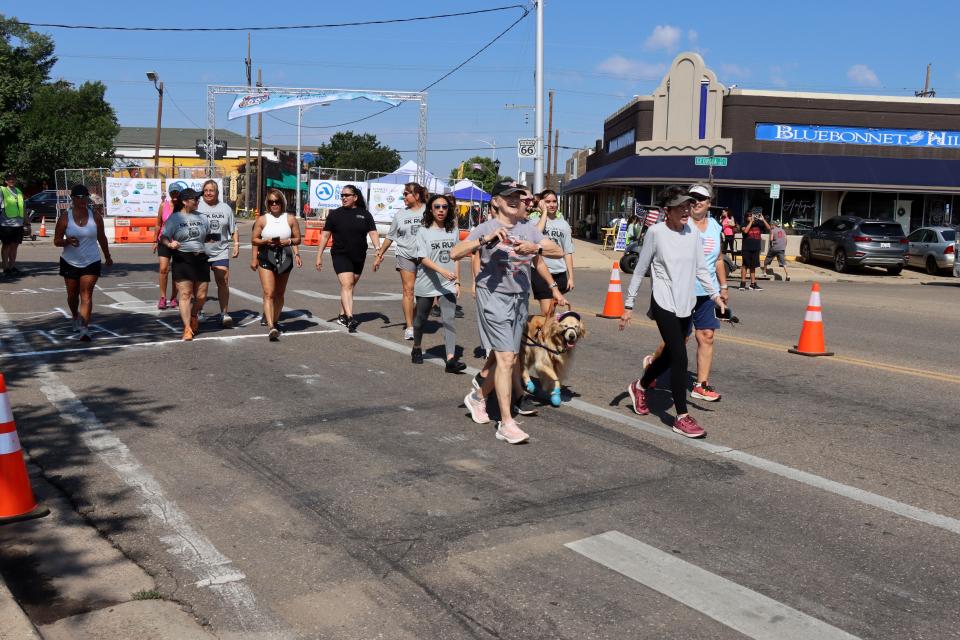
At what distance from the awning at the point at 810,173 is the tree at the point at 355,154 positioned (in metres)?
78.8

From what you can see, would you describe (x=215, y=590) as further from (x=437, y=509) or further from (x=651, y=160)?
(x=651, y=160)

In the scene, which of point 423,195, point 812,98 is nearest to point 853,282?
point 812,98

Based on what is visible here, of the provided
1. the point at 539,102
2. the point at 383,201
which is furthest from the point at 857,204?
the point at 383,201

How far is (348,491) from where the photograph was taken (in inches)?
206

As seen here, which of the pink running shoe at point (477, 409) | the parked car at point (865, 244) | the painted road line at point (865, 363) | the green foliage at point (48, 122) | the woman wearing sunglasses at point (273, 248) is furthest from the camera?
the green foliage at point (48, 122)

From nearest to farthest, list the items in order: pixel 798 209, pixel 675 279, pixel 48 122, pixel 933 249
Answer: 1. pixel 675 279
2. pixel 933 249
3. pixel 798 209
4. pixel 48 122

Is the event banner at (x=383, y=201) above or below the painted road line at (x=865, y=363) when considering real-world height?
above

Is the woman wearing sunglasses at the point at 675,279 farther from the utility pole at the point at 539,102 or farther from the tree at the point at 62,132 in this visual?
the tree at the point at 62,132

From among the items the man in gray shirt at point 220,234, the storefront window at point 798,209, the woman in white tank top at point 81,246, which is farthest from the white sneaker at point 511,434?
the storefront window at point 798,209

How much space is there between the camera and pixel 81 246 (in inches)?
399

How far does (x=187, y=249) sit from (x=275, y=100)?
27.7 m

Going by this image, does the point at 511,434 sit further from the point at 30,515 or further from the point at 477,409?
the point at 30,515

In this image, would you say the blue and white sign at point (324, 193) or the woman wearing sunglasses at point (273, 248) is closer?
the woman wearing sunglasses at point (273, 248)

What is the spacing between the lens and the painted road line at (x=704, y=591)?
3.59 m
